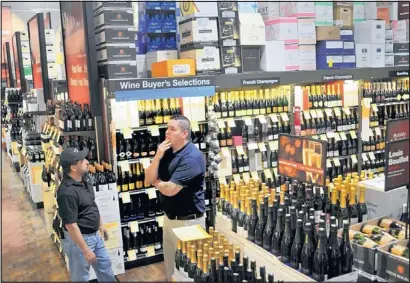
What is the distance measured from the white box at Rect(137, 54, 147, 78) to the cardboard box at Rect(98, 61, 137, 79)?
28.1 inches

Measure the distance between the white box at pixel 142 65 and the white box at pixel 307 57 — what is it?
2.21 m

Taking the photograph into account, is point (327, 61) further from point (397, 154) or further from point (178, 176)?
point (397, 154)

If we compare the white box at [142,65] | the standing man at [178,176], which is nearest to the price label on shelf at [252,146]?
the white box at [142,65]

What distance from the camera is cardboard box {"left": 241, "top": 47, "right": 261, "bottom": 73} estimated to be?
6.03 meters

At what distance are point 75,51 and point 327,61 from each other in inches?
140

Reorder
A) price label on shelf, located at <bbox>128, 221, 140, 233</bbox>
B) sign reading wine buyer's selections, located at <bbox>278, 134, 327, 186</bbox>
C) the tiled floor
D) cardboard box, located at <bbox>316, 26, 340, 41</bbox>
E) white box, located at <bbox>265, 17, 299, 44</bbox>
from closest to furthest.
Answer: sign reading wine buyer's selections, located at <bbox>278, 134, 327, 186</bbox> → the tiled floor → price label on shelf, located at <bbox>128, 221, 140, 233</bbox> → white box, located at <bbox>265, 17, 299, 44</bbox> → cardboard box, located at <bbox>316, 26, 340, 41</bbox>

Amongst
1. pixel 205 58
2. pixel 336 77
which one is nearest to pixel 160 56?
pixel 205 58

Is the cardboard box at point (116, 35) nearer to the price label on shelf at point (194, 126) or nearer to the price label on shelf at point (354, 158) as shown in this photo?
the price label on shelf at point (194, 126)

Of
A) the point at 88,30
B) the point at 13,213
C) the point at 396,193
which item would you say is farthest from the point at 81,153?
the point at 13,213

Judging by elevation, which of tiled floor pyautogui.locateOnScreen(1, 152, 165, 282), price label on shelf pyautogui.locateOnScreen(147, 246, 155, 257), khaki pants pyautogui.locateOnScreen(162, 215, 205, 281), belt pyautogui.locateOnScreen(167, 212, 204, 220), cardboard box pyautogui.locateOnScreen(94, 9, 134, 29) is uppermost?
cardboard box pyautogui.locateOnScreen(94, 9, 134, 29)

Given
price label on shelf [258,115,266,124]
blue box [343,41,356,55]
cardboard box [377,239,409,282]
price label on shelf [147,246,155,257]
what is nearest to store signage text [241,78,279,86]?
price label on shelf [258,115,266,124]

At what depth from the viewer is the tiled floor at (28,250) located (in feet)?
17.1

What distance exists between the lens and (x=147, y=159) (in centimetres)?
532

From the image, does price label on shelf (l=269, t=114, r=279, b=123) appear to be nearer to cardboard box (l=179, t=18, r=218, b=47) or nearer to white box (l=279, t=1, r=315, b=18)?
cardboard box (l=179, t=18, r=218, b=47)
